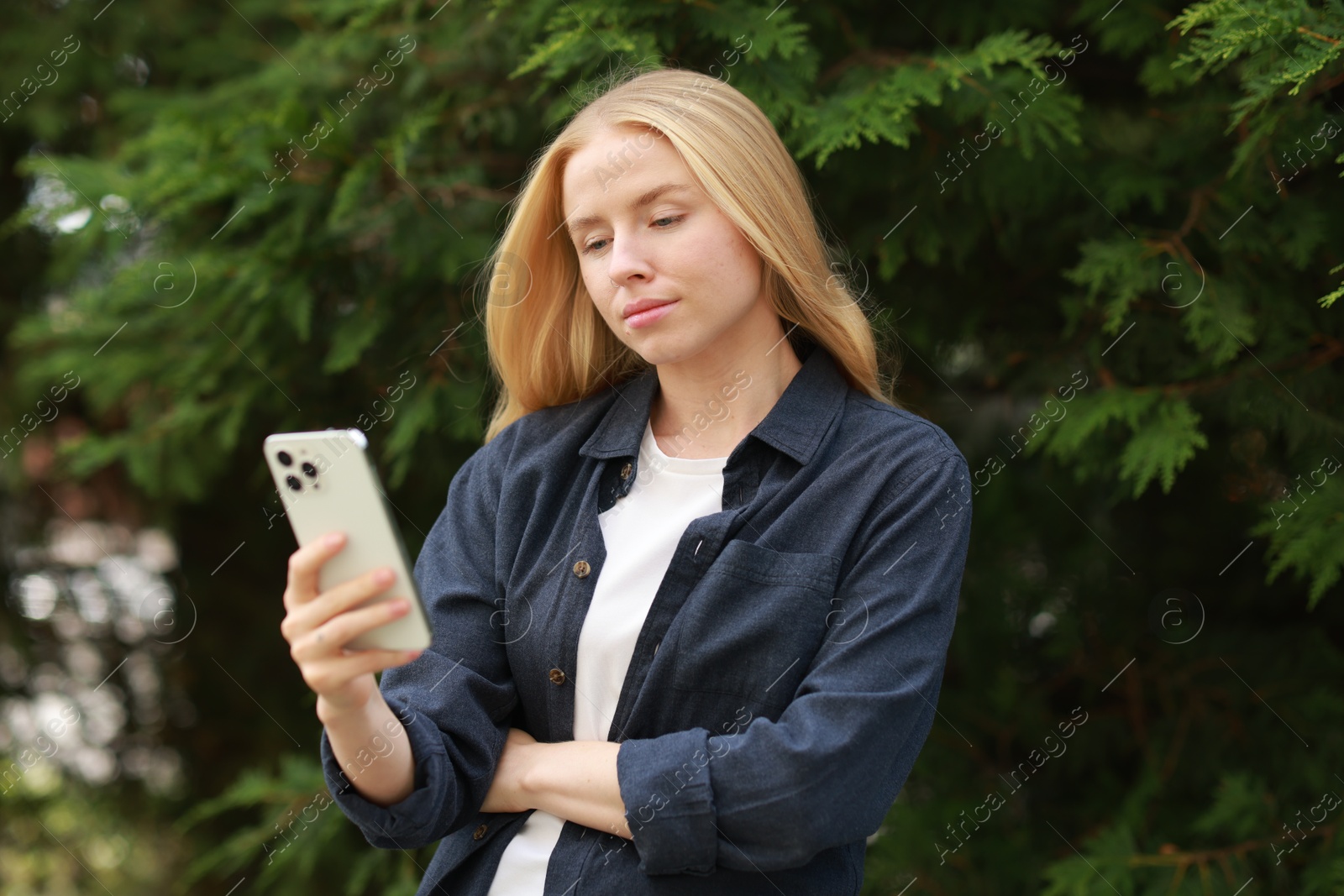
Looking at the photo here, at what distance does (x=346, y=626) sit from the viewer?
1443 mm

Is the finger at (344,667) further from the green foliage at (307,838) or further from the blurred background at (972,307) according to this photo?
the green foliage at (307,838)

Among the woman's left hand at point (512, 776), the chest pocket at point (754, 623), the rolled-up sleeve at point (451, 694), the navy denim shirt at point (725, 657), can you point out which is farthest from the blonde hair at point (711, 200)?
the woman's left hand at point (512, 776)

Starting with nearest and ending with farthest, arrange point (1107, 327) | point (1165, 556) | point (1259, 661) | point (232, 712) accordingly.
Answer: point (1107, 327) → point (1259, 661) → point (1165, 556) → point (232, 712)

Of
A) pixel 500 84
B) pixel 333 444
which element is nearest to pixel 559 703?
pixel 333 444

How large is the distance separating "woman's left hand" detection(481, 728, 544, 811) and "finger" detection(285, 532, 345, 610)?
527 millimetres

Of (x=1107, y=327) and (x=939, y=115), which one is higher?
(x=939, y=115)

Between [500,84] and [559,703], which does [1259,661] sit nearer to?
[559,703]

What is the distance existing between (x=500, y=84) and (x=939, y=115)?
4.20 feet

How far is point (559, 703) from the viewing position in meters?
1.84

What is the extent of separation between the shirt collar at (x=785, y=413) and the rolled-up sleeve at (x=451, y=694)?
226 mm

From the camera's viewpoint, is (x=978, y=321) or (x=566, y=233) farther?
(x=978, y=321)

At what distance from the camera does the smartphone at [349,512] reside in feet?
4.79

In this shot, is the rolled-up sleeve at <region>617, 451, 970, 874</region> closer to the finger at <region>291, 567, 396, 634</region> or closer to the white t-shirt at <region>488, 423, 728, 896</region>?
the white t-shirt at <region>488, 423, 728, 896</region>

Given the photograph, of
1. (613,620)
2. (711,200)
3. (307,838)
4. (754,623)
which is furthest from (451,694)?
(307,838)
